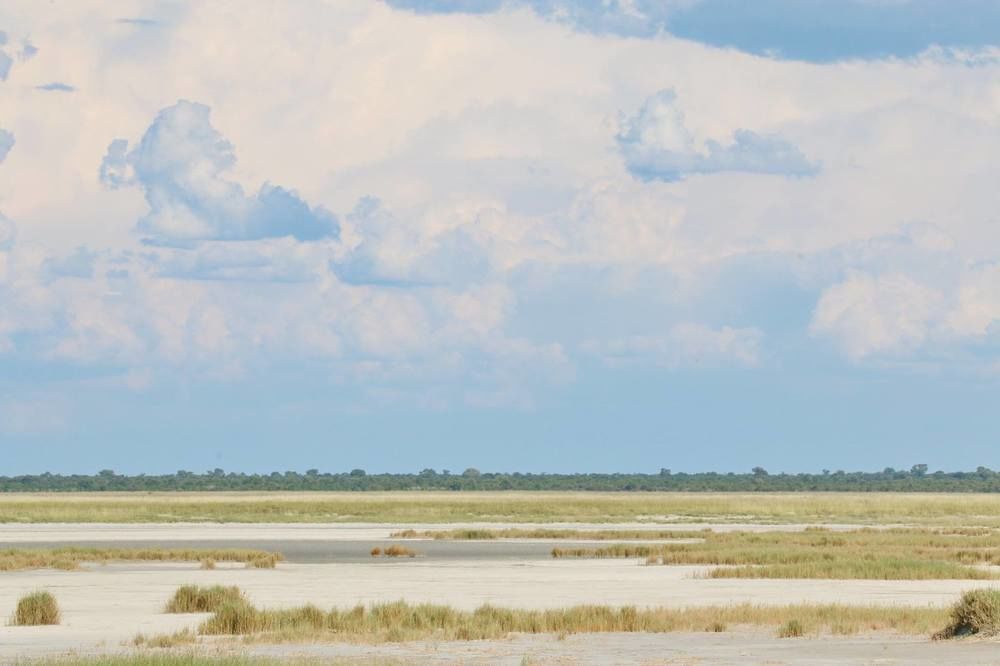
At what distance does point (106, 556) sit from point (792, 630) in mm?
39404

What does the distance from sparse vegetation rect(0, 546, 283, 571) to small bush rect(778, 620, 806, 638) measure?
32.3 m

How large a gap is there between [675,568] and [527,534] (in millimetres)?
30744

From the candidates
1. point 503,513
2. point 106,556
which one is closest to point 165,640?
point 106,556

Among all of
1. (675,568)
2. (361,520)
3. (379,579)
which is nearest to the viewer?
(379,579)

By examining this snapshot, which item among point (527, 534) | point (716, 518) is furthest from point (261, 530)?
point (716, 518)

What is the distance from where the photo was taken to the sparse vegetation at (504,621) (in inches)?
1358

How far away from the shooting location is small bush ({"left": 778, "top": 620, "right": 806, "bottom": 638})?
33.8 m

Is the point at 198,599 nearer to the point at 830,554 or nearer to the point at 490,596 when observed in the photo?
the point at 490,596

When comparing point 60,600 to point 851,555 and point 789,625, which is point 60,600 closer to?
point 789,625

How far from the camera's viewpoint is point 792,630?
3403 centimetres

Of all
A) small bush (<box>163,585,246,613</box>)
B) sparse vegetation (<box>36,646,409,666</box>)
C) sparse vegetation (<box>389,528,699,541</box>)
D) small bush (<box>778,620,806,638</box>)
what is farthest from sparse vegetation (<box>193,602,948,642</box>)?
sparse vegetation (<box>389,528,699,541</box>)

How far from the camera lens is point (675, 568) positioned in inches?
2349

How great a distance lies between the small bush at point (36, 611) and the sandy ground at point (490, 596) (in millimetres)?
421

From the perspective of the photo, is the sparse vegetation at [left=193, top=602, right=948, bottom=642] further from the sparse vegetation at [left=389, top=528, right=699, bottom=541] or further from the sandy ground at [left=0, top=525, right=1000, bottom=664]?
the sparse vegetation at [left=389, top=528, right=699, bottom=541]
